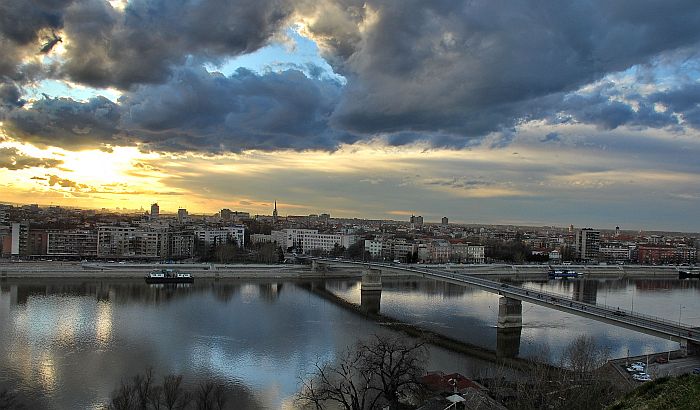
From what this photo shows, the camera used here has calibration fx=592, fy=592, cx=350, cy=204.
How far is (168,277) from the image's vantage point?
85.9ft

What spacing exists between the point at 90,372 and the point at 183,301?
9.83 meters

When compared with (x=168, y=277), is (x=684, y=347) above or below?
above

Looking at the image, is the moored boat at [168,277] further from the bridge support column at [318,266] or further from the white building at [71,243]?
the white building at [71,243]

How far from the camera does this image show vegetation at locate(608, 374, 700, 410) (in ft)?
16.0

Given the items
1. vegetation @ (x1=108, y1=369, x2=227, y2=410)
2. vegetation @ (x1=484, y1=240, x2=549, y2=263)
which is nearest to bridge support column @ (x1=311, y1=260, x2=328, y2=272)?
vegetation @ (x1=484, y1=240, x2=549, y2=263)

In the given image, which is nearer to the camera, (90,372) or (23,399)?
(23,399)

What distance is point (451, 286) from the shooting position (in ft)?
91.2

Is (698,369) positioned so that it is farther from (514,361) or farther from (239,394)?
(239,394)

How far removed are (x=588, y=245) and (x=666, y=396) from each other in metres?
50.0

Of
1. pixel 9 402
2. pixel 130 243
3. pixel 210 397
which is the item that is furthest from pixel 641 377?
pixel 130 243

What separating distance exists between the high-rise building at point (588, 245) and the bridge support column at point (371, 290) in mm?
31324

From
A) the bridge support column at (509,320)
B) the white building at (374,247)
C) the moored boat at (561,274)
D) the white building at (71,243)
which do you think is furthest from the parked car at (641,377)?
the white building at (374,247)

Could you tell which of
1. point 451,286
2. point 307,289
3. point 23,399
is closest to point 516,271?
point 451,286

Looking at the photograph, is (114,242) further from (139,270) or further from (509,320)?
(509,320)
